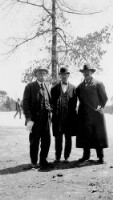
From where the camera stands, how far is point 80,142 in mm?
7895

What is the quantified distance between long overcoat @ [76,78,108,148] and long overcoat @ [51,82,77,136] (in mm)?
148

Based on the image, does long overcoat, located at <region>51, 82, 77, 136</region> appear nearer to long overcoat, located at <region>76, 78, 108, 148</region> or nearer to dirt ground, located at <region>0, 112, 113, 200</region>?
long overcoat, located at <region>76, 78, 108, 148</region>

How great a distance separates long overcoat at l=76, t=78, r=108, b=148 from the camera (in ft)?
25.6

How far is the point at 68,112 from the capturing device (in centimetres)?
776

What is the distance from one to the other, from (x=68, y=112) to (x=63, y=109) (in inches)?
5.2

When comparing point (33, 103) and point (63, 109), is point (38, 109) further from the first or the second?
point (63, 109)

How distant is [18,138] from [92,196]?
8780 millimetres

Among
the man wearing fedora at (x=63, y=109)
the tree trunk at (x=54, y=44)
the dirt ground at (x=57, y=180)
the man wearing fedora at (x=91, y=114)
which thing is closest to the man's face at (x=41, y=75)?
the man wearing fedora at (x=63, y=109)

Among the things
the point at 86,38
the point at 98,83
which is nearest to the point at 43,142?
the point at 98,83

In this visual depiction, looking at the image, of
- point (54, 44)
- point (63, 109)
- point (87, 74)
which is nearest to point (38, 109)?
point (63, 109)

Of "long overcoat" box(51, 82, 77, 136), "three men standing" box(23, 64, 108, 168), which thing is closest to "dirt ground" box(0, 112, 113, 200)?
"three men standing" box(23, 64, 108, 168)

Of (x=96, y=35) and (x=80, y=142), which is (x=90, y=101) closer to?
(x=80, y=142)

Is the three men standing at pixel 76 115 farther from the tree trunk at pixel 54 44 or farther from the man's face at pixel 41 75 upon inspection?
the tree trunk at pixel 54 44

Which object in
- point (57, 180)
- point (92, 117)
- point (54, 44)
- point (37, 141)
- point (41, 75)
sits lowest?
point (57, 180)
